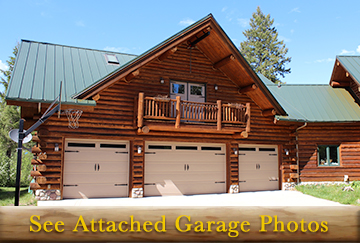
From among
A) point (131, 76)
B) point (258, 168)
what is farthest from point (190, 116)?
point (258, 168)

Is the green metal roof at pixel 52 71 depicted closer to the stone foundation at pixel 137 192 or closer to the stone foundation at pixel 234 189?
the stone foundation at pixel 137 192

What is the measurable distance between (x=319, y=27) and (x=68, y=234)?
1953 cm

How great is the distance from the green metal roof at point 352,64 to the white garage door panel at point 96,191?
13.9m

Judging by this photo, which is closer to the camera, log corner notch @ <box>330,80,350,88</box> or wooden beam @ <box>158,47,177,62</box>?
wooden beam @ <box>158,47,177,62</box>

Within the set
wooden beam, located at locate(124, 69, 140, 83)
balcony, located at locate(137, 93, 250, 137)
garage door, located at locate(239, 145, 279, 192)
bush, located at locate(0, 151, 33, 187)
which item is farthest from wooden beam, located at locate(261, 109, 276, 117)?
bush, located at locate(0, 151, 33, 187)

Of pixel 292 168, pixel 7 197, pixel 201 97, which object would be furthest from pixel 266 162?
pixel 7 197

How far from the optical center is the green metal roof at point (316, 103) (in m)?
15.8

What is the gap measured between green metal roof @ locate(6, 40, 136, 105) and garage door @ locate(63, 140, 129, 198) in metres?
2.01

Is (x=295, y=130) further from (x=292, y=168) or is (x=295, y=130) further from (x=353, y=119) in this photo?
(x=353, y=119)

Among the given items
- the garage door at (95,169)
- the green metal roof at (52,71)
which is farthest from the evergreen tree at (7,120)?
the garage door at (95,169)

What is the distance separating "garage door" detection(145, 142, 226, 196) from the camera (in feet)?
41.7

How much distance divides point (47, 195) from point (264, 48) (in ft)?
121

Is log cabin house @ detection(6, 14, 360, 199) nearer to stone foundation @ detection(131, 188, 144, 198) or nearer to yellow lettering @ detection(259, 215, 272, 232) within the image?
stone foundation @ detection(131, 188, 144, 198)

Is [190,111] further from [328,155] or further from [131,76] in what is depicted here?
[328,155]
